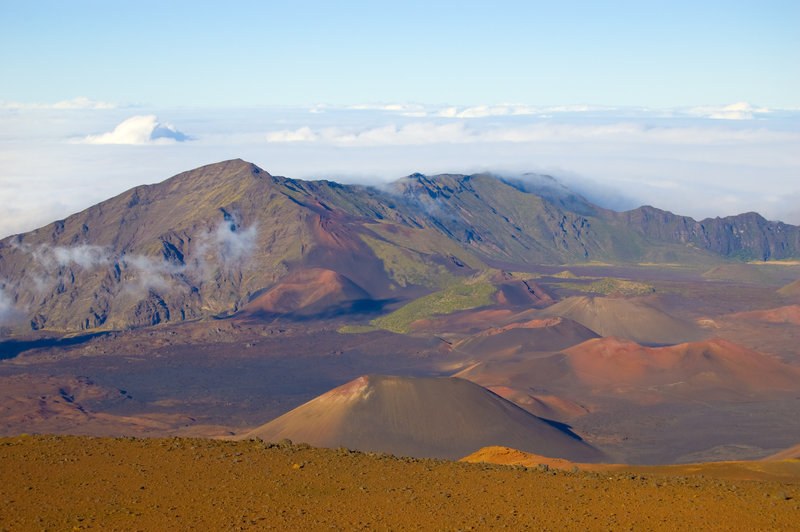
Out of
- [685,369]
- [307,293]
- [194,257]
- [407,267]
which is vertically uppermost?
[194,257]

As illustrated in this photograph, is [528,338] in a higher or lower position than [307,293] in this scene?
lower

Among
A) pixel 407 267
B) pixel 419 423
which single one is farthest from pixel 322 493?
pixel 407 267

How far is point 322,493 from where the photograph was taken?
76.8 ft

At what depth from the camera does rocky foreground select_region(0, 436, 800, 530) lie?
68.8ft

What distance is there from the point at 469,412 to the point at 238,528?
149ft

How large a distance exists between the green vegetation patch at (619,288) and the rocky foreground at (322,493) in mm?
151067

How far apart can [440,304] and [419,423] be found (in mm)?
93535

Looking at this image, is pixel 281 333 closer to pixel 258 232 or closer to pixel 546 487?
pixel 258 232

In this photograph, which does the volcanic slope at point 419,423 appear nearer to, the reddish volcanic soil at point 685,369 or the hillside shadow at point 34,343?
the reddish volcanic soil at point 685,369

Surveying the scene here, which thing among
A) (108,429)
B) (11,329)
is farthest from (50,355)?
(108,429)

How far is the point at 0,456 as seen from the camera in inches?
978

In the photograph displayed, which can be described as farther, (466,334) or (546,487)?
(466,334)

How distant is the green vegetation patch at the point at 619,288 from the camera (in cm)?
17350

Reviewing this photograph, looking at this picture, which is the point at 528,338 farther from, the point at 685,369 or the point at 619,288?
the point at 619,288
